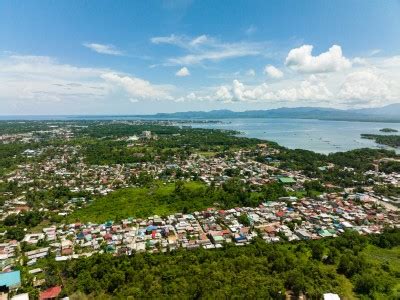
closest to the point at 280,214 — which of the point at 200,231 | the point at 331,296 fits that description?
the point at 200,231

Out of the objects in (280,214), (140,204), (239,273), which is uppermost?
(140,204)

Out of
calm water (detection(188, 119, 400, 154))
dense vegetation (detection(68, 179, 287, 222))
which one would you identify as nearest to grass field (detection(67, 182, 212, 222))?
dense vegetation (detection(68, 179, 287, 222))

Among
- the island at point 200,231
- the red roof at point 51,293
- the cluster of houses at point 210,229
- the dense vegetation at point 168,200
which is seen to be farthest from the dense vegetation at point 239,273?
the dense vegetation at point 168,200

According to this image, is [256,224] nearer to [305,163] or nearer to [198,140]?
[305,163]

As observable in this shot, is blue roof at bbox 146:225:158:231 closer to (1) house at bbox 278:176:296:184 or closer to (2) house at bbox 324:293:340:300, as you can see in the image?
(2) house at bbox 324:293:340:300

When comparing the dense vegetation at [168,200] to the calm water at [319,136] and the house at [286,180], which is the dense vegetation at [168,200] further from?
the calm water at [319,136]

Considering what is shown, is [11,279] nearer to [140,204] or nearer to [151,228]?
[151,228]
